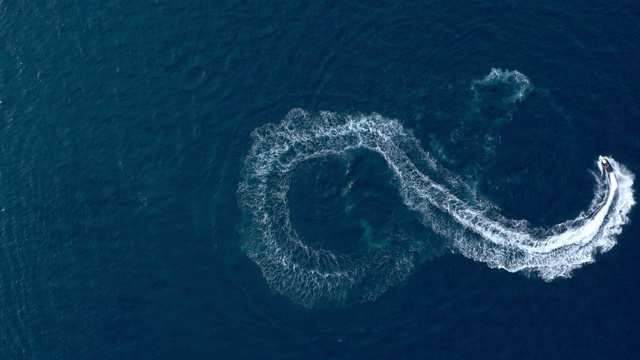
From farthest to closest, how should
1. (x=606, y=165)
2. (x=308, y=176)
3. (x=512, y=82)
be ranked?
(x=512, y=82) < (x=308, y=176) < (x=606, y=165)

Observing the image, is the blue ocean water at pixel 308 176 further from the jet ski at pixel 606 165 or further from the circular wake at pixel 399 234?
the jet ski at pixel 606 165

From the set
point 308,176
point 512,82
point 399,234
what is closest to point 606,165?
point 512,82

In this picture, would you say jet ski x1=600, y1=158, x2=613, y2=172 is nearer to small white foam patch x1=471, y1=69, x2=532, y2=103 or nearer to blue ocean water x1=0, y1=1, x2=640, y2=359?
blue ocean water x1=0, y1=1, x2=640, y2=359

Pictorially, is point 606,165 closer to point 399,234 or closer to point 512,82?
point 512,82

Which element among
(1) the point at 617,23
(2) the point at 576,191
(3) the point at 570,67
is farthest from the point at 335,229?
(1) the point at 617,23

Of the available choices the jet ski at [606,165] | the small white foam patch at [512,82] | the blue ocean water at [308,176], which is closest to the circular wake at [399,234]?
the blue ocean water at [308,176]

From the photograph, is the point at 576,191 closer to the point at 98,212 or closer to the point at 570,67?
the point at 570,67
